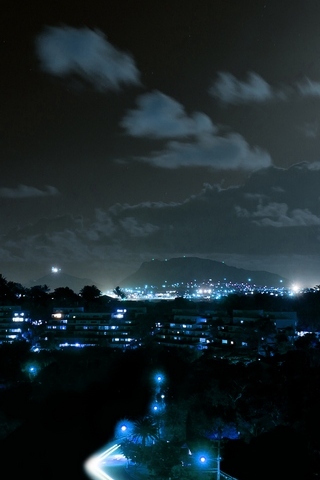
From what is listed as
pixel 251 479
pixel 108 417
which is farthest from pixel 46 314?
pixel 251 479

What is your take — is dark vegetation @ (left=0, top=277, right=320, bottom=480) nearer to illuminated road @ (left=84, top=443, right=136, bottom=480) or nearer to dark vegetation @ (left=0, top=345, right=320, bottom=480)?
dark vegetation @ (left=0, top=345, right=320, bottom=480)

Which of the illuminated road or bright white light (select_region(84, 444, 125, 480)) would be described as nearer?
the illuminated road

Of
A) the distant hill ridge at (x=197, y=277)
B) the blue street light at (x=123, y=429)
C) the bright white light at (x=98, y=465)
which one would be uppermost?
the distant hill ridge at (x=197, y=277)

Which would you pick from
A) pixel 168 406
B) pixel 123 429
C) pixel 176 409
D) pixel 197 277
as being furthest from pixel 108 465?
pixel 197 277

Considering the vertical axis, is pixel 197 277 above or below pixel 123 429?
above

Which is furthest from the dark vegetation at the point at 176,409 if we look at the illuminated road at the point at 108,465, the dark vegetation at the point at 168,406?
the illuminated road at the point at 108,465

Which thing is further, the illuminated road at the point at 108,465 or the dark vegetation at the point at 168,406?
the dark vegetation at the point at 168,406

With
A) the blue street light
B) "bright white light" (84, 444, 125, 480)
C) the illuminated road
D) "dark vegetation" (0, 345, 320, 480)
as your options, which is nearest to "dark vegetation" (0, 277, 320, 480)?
"dark vegetation" (0, 345, 320, 480)

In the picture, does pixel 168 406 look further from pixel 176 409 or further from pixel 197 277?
pixel 197 277

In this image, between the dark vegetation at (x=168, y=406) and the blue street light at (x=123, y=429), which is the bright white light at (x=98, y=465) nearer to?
the dark vegetation at (x=168, y=406)

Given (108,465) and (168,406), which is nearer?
(108,465)

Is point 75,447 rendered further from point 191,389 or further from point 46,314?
point 46,314

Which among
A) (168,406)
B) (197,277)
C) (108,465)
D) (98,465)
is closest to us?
(108,465)

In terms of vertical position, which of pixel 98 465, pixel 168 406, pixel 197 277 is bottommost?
pixel 98 465
